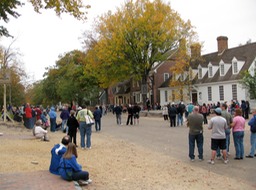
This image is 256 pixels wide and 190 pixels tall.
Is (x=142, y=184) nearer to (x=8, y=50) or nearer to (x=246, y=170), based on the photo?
(x=246, y=170)

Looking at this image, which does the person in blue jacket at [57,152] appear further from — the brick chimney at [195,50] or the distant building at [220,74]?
the brick chimney at [195,50]

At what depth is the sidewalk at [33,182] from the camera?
7047 millimetres

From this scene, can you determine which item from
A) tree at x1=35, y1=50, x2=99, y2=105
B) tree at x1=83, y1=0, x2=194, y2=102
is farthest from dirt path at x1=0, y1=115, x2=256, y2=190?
tree at x1=35, y1=50, x2=99, y2=105

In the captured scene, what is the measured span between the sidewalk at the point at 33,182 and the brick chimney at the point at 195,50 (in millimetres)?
35687

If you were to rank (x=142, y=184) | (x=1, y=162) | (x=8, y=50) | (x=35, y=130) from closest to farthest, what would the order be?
(x=142, y=184) < (x=1, y=162) < (x=35, y=130) < (x=8, y=50)

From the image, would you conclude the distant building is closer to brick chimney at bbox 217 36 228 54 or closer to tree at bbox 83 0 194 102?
brick chimney at bbox 217 36 228 54

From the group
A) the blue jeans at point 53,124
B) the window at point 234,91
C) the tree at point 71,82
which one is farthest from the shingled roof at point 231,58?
the blue jeans at point 53,124

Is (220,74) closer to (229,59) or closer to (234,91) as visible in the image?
(229,59)

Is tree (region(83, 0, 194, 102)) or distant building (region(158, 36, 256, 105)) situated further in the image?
tree (region(83, 0, 194, 102))

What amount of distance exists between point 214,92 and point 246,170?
33.4 meters

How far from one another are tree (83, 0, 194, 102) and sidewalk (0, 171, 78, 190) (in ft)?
107

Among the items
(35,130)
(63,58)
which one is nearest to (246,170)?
(35,130)

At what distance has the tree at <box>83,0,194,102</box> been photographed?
131 feet

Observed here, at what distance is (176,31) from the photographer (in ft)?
136
